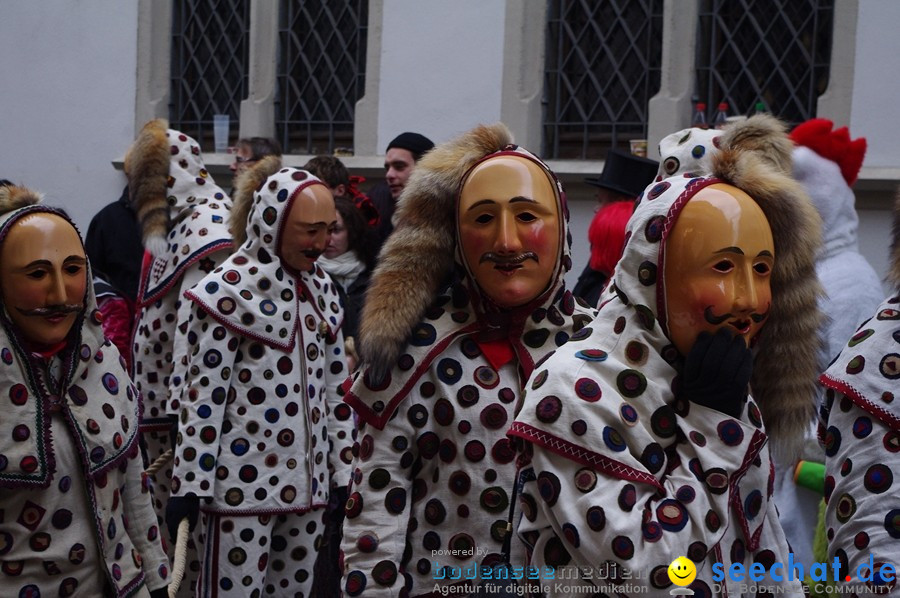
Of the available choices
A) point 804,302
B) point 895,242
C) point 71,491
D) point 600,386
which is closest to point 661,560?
point 600,386

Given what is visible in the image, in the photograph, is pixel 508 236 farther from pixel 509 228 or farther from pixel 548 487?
pixel 548 487

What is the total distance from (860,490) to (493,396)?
3.23 feet

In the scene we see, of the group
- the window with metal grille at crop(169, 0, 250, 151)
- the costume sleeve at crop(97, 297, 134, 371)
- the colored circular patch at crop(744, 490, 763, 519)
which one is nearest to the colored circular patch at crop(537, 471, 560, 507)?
the colored circular patch at crop(744, 490, 763, 519)

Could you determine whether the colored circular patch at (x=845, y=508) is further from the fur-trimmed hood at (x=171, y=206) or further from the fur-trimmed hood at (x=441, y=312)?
the fur-trimmed hood at (x=171, y=206)

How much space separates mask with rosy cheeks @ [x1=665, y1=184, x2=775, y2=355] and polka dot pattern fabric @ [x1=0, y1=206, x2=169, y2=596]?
205 centimetres

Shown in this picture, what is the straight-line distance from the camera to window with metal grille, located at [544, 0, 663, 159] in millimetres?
9602

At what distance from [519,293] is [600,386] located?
764mm

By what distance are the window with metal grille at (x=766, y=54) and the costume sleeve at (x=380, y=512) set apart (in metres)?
6.30

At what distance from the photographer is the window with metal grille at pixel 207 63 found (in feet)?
39.9

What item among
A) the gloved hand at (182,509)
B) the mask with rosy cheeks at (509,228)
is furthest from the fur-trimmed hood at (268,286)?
the mask with rosy cheeks at (509,228)

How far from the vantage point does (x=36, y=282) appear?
3.78 m

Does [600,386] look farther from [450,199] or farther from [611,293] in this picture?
[450,199]

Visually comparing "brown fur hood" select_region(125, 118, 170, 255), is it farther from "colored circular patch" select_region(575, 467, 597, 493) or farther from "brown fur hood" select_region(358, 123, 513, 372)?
"colored circular patch" select_region(575, 467, 597, 493)

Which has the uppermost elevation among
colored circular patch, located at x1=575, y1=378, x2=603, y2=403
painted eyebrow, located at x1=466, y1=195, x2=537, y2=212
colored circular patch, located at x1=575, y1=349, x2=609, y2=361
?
painted eyebrow, located at x1=466, y1=195, x2=537, y2=212
